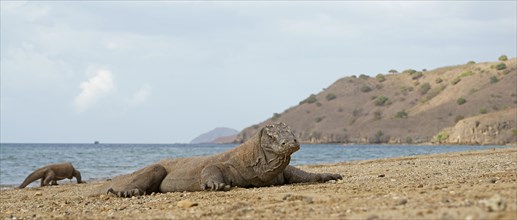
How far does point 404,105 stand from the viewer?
129 m

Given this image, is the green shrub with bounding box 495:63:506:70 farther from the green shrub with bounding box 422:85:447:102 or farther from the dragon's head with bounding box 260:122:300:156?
the dragon's head with bounding box 260:122:300:156

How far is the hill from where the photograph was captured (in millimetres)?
110438

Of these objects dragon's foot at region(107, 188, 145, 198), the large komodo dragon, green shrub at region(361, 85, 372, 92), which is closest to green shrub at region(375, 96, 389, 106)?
green shrub at region(361, 85, 372, 92)

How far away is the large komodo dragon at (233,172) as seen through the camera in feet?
38.7

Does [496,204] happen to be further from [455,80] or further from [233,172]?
[455,80]

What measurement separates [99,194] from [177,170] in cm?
158

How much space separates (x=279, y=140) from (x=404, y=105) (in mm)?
120080

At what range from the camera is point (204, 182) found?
1184cm

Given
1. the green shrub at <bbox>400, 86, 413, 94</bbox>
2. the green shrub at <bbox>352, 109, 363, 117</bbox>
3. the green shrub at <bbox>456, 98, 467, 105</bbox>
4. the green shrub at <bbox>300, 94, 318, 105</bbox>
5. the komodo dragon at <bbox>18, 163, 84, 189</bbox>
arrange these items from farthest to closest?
the green shrub at <bbox>300, 94, 318, 105</bbox> < the green shrub at <bbox>400, 86, 413, 94</bbox> < the green shrub at <bbox>352, 109, 363, 117</bbox> < the green shrub at <bbox>456, 98, 467, 105</bbox> < the komodo dragon at <bbox>18, 163, 84, 189</bbox>

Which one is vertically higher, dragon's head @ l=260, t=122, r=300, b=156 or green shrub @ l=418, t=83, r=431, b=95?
green shrub @ l=418, t=83, r=431, b=95

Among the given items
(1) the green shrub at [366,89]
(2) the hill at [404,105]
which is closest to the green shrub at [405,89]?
(2) the hill at [404,105]

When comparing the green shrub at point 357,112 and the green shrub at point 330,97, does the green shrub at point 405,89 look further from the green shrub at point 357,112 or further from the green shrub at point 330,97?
the green shrub at point 330,97

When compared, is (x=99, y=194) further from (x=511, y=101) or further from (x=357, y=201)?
(x=511, y=101)

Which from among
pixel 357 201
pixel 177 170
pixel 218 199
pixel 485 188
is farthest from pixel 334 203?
pixel 177 170
